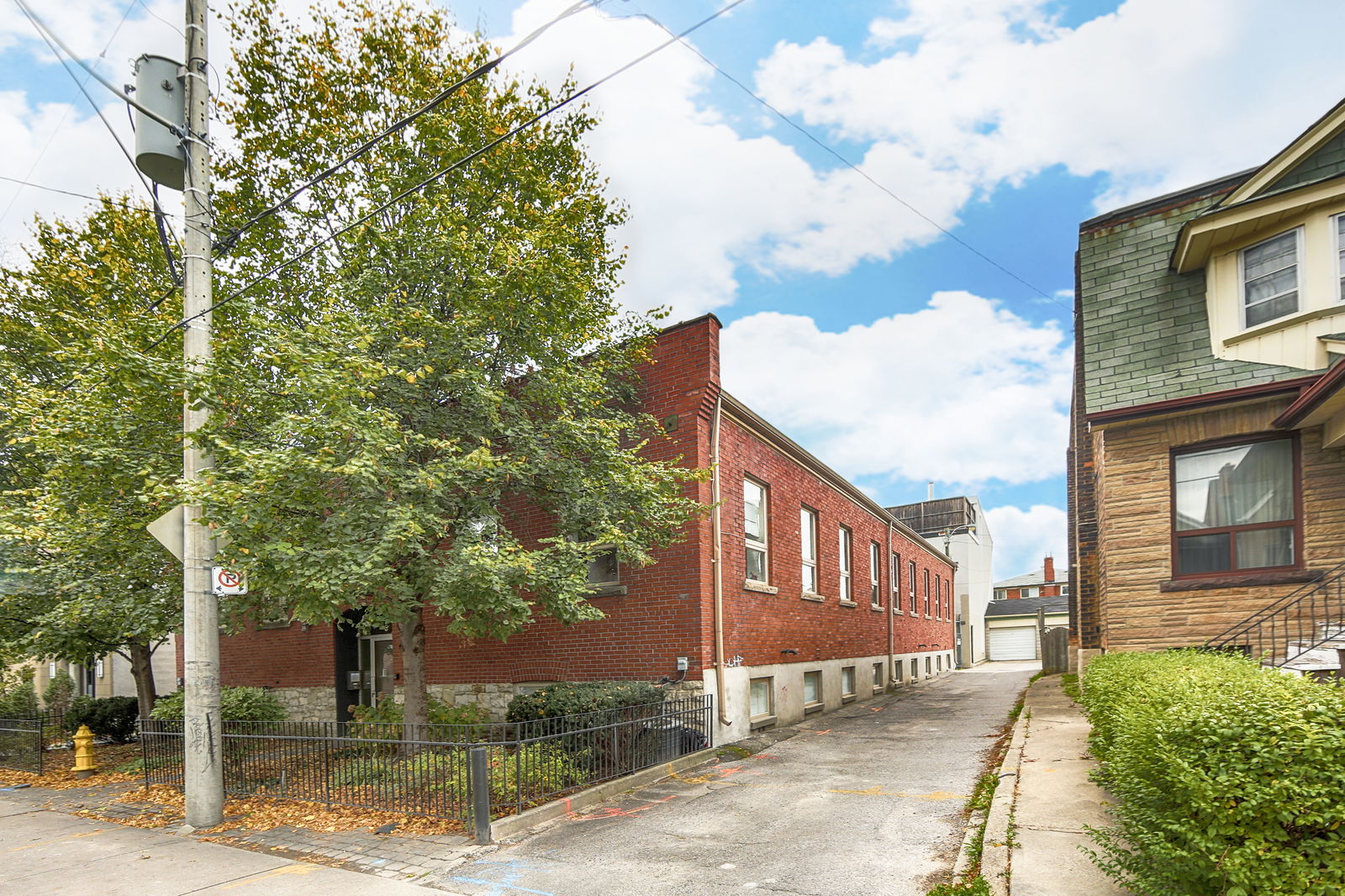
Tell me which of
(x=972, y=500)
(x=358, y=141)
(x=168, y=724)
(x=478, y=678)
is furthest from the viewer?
(x=972, y=500)

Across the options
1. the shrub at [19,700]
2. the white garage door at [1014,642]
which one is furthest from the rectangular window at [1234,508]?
the white garage door at [1014,642]

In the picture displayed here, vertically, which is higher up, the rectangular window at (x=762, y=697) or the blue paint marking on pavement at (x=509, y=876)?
the blue paint marking on pavement at (x=509, y=876)

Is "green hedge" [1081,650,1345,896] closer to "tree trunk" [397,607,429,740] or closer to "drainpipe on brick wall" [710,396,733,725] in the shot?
"drainpipe on brick wall" [710,396,733,725]

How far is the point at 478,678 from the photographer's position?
562 inches

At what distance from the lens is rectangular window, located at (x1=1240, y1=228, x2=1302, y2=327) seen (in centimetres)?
1122

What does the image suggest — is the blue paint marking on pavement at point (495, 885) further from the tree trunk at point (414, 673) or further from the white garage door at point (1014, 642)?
the white garage door at point (1014, 642)

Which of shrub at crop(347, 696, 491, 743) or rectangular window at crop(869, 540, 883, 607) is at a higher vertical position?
rectangular window at crop(869, 540, 883, 607)

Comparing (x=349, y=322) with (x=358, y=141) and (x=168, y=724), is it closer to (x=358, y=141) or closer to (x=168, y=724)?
(x=358, y=141)

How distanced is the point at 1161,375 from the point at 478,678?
12295mm

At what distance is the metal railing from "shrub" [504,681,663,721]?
7.83 meters

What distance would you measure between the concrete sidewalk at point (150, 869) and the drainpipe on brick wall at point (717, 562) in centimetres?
656

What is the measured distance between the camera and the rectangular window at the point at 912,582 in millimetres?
28191

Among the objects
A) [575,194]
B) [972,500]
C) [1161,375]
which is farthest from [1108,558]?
[972,500]

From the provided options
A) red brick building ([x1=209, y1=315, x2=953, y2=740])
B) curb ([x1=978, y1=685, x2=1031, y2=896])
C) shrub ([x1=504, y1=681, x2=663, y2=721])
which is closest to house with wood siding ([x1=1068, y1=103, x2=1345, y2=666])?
curb ([x1=978, y1=685, x2=1031, y2=896])
